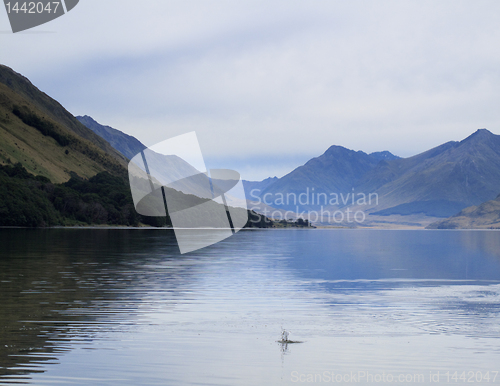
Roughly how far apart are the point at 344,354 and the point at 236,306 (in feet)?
50.4

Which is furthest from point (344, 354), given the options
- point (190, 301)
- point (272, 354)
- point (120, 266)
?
point (120, 266)

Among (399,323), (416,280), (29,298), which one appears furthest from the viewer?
(416,280)

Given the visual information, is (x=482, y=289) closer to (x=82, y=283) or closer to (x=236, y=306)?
(x=236, y=306)

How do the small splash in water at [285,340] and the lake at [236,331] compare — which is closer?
the lake at [236,331]

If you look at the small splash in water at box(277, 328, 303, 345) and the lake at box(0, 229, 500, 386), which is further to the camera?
the small splash in water at box(277, 328, 303, 345)

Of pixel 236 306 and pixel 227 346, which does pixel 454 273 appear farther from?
pixel 227 346

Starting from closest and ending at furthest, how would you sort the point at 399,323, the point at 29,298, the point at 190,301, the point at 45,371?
the point at 45,371 < the point at 399,323 < the point at 29,298 < the point at 190,301

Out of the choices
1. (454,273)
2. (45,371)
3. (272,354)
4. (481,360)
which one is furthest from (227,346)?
Result: (454,273)

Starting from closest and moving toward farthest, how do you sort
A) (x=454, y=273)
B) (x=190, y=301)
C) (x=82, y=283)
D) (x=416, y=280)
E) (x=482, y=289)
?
(x=190, y=301), (x=82, y=283), (x=482, y=289), (x=416, y=280), (x=454, y=273)

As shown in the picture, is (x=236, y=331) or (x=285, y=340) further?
(x=236, y=331)

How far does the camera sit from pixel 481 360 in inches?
969

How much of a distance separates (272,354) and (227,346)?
Result: 2.65 meters

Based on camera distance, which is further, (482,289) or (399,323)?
(482,289)

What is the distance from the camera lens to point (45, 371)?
21250mm
